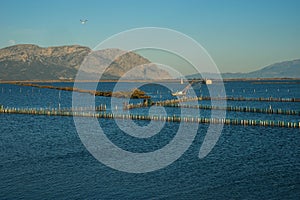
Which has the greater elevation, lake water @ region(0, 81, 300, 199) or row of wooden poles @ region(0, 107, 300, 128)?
row of wooden poles @ region(0, 107, 300, 128)

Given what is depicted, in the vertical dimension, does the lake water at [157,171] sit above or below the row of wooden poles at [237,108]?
below

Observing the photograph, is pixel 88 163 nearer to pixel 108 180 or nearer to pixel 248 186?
pixel 108 180

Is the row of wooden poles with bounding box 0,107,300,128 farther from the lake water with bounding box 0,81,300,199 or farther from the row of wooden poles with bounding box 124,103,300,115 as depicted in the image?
the row of wooden poles with bounding box 124,103,300,115

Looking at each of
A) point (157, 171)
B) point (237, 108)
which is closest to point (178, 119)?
point (237, 108)

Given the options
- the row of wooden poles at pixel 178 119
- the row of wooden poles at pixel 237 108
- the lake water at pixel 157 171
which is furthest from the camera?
the row of wooden poles at pixel 237 108

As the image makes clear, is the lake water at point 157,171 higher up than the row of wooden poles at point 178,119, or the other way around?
the row of wooden poles at point 178,119

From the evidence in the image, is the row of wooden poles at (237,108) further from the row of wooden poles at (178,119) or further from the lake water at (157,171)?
the lake water at (157,171)

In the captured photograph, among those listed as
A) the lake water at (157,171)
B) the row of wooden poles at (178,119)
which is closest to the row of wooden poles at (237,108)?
the row of wooden poles at (178,119)

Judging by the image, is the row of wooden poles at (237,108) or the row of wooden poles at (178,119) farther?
the row of wooden poles at (237,108)

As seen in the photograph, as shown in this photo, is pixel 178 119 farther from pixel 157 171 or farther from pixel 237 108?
pixel 157 171

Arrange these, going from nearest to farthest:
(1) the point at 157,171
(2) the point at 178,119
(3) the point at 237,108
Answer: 1. (1) the point at 157,171
2. (2) the point at 178,119
3. (3) the point at 237,108

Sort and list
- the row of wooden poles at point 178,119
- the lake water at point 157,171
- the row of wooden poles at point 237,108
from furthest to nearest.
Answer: the row of wooden poles at point 237,108
the row of wooden poles at point 178,119
the lake water at point 157,171

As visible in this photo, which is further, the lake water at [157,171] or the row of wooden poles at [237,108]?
the row of wooden poles at [237,108]

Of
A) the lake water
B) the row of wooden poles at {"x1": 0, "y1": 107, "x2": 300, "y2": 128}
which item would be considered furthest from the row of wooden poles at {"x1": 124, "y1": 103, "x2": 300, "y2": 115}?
the lake water
